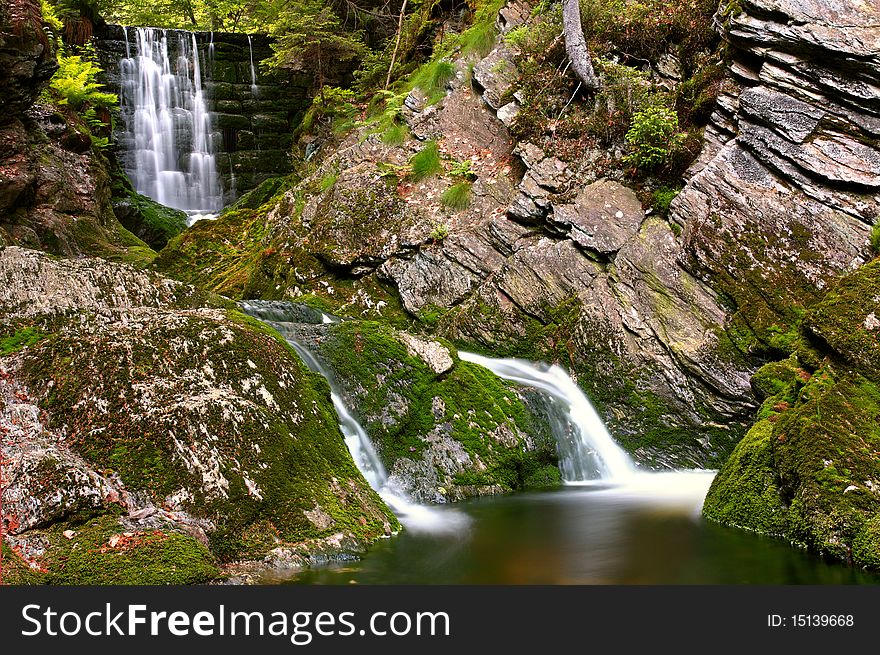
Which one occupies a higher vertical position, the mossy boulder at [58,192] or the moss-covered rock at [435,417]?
the mossy boulder at [58,192]

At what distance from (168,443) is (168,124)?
16.0 m

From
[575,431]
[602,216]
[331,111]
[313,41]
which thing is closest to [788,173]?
[602,216]

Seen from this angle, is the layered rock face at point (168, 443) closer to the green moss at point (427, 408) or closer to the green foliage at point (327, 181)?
the green moss at point (427, 408)

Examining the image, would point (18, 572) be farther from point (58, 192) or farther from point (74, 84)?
point (74, 84)

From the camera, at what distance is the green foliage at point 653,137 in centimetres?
1044

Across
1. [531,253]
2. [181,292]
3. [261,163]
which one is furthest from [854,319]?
[261,163]

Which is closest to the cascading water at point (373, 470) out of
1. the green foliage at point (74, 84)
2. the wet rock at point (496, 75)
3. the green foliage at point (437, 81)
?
the wet rock at point (496, 75)

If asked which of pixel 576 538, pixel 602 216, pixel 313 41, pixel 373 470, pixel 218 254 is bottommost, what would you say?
pixel 576 538

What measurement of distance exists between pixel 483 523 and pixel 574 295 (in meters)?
4.48

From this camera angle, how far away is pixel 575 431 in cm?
888

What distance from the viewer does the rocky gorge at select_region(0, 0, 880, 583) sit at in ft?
16.8

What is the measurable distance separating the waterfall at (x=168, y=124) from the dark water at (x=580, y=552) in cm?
1404

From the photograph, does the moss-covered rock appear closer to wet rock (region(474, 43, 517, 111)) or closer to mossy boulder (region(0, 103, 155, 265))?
wet rock (region(474, 43, 517, 111))

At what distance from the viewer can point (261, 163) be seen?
63.7 feet
